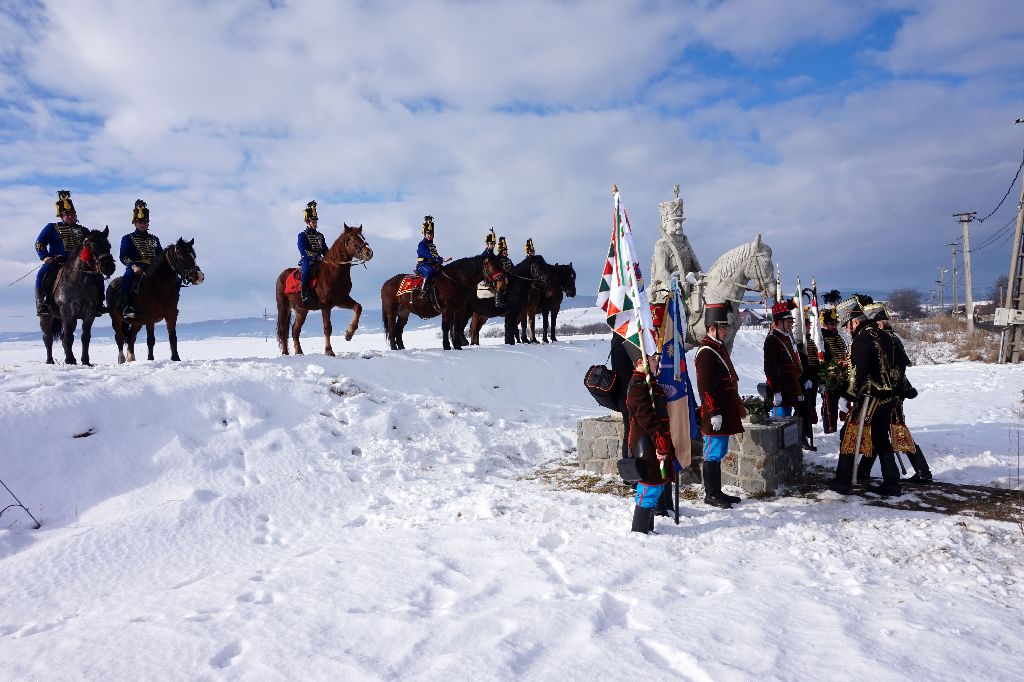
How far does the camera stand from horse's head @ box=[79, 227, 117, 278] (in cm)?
844

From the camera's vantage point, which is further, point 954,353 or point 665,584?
point 954,353

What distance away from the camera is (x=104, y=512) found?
5164 mm

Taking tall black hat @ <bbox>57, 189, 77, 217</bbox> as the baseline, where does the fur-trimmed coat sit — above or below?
below

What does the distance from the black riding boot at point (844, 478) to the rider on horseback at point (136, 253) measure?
10217mm

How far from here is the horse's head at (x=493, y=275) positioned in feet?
39.8

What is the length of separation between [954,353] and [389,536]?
88.8 feet

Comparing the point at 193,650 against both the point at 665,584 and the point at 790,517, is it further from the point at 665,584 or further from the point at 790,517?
the point at 790,517

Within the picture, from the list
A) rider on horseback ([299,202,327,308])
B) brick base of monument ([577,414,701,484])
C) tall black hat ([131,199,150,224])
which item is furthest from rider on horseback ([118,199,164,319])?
brick base of monument ([577,414,701,484])

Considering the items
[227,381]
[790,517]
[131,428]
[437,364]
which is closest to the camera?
[790,517]

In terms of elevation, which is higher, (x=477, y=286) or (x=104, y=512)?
(x=477, y=286)

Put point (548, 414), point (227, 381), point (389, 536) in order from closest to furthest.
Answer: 1. point (389, 536)
2. point (227, 381)
3. point (548, 414)

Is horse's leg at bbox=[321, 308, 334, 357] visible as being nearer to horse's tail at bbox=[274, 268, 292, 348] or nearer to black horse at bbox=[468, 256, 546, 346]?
horse's tail at bbox=[274, 268, 292, 348]

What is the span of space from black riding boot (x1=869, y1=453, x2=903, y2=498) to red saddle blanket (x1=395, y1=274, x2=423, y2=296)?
29.6 ft

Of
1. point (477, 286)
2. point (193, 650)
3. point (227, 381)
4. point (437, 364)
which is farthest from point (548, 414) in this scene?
point (193, 650)
